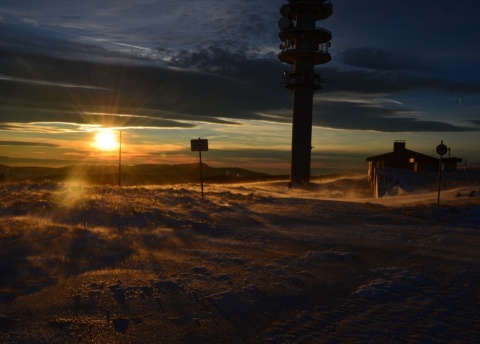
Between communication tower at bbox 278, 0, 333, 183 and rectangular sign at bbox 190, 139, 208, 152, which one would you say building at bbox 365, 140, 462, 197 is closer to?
communication tower at bbox 278, 0, 333, 183

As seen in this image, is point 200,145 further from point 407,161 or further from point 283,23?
point 407,161

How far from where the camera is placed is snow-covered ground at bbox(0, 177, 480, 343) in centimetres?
551

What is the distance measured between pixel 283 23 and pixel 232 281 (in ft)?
→ 130

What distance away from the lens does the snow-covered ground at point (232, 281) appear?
5.51m

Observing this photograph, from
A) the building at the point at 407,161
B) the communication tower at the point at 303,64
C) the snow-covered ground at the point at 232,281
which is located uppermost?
the communication tower at the point at 303,64

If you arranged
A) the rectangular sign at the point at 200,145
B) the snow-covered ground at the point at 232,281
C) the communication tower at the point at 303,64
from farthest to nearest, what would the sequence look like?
1. the communication tower at the point at 303,64
2. the rectangular sign at the point at 200,145
3. the snow-covered ground at the point at 232,281

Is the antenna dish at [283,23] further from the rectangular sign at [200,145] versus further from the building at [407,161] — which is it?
the rectangular sign at [200,145]

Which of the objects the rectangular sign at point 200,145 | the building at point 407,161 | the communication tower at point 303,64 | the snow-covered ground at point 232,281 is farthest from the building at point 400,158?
the snow-covered ground at point 232,281

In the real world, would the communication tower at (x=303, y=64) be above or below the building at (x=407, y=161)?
above

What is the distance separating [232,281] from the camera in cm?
764

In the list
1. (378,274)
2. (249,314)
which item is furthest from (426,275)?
(249,314)

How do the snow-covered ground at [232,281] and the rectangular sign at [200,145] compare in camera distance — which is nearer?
the snow-covered ground at [232,281]

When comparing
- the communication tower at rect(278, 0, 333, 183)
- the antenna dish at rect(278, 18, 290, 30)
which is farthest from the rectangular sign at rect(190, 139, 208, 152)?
the antenna dish at rect(278, 18, 290, 30)

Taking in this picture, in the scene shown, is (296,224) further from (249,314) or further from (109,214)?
(249,314)
